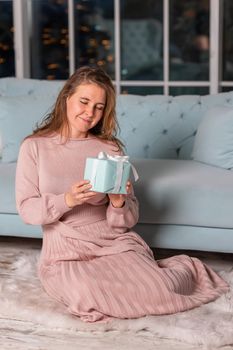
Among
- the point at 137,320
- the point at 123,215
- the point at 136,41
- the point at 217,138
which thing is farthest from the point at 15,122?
the point at 137,320

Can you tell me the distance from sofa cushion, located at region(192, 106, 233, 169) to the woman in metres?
0.83

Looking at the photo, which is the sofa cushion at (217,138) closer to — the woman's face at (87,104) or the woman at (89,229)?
the woman at (89,229)

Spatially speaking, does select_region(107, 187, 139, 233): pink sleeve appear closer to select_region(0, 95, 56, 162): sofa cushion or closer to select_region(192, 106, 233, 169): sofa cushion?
select_region(192, 106, 233, 169): sofa cushion

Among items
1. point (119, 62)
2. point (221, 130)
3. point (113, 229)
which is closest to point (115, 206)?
point (113, 229)

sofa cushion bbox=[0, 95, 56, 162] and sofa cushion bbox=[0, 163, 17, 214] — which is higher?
sofa cushion bbox=[0, 95, 56, 162]

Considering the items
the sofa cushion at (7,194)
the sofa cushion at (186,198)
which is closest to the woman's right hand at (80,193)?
the sofa cushion at (186,198)

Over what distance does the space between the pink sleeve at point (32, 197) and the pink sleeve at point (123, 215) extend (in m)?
0.18

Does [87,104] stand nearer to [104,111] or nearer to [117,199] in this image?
[104,111]

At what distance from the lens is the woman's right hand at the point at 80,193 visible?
2.45 metres

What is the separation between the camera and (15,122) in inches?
151

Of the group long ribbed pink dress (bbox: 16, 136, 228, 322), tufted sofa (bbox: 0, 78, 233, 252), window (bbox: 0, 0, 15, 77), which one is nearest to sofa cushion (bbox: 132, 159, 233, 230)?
tufted sofa (bbox: 0, 78, 233, 252)

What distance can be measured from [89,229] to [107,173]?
0.37 metres

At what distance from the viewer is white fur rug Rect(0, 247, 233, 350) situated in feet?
7.72

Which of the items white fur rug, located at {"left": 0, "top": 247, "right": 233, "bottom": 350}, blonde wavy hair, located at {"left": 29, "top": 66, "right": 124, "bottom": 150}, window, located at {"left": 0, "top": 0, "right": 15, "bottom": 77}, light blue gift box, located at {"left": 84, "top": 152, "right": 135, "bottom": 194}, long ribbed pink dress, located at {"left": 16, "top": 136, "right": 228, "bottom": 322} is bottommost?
white fur rug, located at {"left": 0, "top": 247, "right": 233, "bottom": 350}
